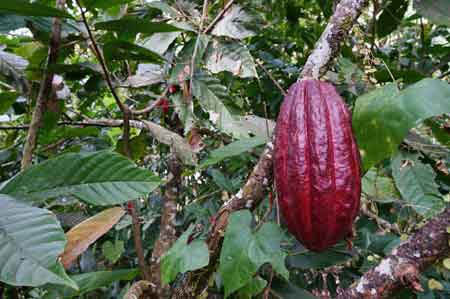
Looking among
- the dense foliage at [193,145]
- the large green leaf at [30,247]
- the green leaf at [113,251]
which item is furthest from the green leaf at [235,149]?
the green leaf at [113,251]

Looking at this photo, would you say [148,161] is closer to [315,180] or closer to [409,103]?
[315,180]

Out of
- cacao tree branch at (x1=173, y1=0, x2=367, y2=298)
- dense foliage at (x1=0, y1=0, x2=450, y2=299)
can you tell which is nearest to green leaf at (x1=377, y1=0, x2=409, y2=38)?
dense foliage at (x1=0, y1=0, x2=450, y2=299)

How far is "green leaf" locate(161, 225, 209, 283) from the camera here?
83 centimetres

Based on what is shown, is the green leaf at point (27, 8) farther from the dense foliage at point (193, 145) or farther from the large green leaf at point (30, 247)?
the large green leaf at point (30, 247)

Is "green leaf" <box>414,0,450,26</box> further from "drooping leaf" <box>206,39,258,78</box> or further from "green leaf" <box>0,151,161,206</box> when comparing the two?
"green leaf" <box>0,151,161,206</box>

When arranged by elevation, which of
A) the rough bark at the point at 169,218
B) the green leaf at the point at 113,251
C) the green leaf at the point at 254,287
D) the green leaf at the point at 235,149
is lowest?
the green leaf at the point at 113,251

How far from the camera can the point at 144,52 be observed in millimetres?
1078

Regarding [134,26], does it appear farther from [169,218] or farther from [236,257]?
[169,218]

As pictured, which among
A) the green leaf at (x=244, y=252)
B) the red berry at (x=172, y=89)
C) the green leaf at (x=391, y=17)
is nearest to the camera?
the green leaf at (x=244, y=252)

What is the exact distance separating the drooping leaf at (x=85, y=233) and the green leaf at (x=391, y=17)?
129 cm

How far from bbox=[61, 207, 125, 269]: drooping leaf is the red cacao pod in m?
0.36

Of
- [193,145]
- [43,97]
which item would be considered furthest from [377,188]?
[43,97]

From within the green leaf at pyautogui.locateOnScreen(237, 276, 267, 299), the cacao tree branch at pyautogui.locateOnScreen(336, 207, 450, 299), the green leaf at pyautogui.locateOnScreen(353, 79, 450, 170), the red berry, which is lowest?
the green leaf at pyautogui.locateOnScreen(237, 276, 267, 299)

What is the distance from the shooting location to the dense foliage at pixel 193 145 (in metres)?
0.69
